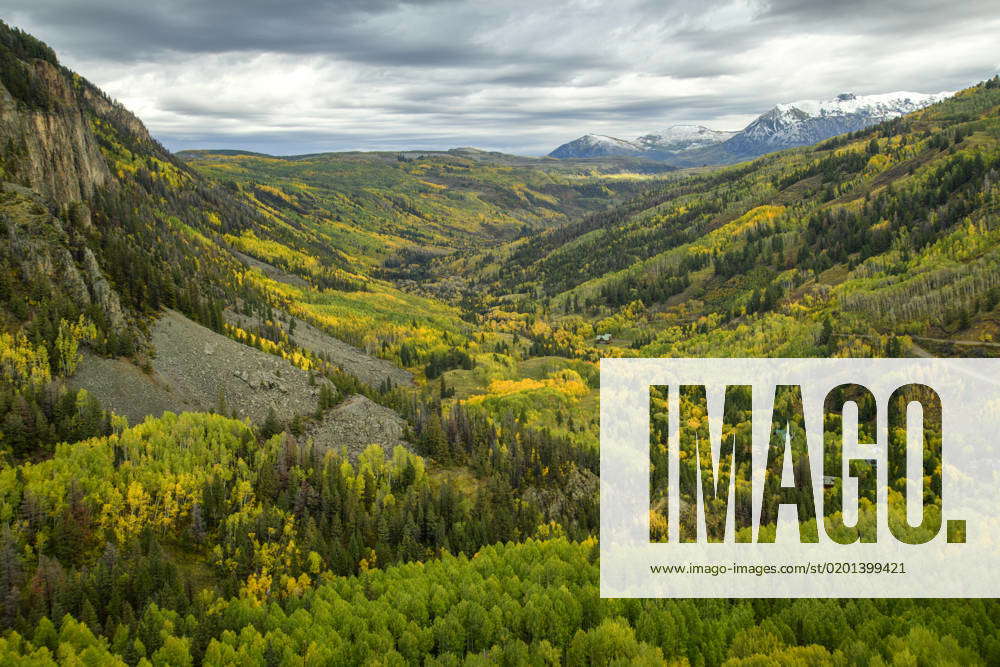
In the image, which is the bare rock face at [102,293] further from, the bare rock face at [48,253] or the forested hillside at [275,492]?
the forested hillside at [275,492]

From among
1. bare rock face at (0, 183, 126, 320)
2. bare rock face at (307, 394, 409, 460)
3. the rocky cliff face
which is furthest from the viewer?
the rocky cliff face

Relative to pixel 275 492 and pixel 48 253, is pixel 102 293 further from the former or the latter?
pixel 275 492

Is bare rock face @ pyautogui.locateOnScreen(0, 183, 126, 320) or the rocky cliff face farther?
the rocky cliff face

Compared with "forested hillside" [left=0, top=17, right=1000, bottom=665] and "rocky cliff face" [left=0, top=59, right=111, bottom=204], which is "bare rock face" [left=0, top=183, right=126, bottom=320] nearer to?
"forested hillside" [left=0, top=17, right=1000, bottom=665]

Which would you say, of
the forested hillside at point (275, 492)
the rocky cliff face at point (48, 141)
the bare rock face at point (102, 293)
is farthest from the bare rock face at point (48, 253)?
the rocky cliff face at point (48, 141)

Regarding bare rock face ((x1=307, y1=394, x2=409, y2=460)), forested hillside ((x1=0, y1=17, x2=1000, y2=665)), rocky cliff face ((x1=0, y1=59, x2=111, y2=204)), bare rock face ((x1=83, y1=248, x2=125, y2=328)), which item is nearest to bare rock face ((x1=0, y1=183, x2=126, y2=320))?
bare rock face ((x1=83, y1=248, x2=125, y2=328))

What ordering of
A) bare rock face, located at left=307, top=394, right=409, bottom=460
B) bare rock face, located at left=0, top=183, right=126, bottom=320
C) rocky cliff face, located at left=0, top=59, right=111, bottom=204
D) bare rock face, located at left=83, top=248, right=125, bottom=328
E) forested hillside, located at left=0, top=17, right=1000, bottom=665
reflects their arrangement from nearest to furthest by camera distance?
forested hillside, located at left=0, top=17, right=1000, bottom=665 → bare rock face, located at left=0, top=183, right=126, bottom=320 → bare rock face, located at left=83, top=248, right=125, bottom=328 → bare rock face, located at left=307, top=394, right=409, bottom=460 → rocky cliff face, located at left=0, top=59, right=111, bottom=204

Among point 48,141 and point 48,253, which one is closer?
point 48,253

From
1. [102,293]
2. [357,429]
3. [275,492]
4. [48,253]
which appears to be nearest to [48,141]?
[48,253]

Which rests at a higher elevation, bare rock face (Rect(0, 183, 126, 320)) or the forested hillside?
bare rock face (Rect(0, 183, 126, 320))
